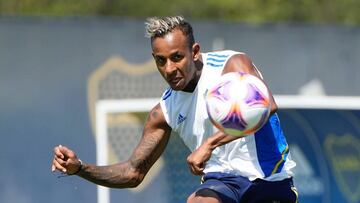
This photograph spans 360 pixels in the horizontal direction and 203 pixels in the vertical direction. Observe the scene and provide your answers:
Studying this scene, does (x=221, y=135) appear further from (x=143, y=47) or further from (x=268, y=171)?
(x=143, y=47)

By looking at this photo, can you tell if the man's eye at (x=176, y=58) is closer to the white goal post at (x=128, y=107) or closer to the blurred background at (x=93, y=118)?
the white goal post at (x=128, y=107)

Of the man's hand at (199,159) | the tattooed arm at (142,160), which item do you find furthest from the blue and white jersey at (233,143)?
the man's hand at (199,159)

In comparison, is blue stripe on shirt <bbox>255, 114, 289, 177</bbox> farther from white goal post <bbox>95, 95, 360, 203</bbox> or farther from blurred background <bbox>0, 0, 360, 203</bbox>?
blurred background <bbox>0, 0, 360, 203</bbox>

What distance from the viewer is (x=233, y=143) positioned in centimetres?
659

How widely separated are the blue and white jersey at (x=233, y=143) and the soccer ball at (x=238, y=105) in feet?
1.31

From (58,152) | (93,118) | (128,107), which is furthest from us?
Result: (93,118)

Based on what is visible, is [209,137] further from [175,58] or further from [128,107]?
[128,107]

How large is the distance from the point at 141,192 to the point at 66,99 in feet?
4.21

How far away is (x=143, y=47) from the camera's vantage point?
1195cm

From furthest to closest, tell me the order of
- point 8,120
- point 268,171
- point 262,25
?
point 262,25, point 8,120, point 268,171

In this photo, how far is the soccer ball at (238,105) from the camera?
20.0ft

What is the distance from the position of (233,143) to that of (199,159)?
625mm

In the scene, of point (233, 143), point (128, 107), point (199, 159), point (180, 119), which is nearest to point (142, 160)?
point (180, 119)

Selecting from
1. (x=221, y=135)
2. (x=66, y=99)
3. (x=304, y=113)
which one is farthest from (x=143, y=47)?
(x=221, y=135)
